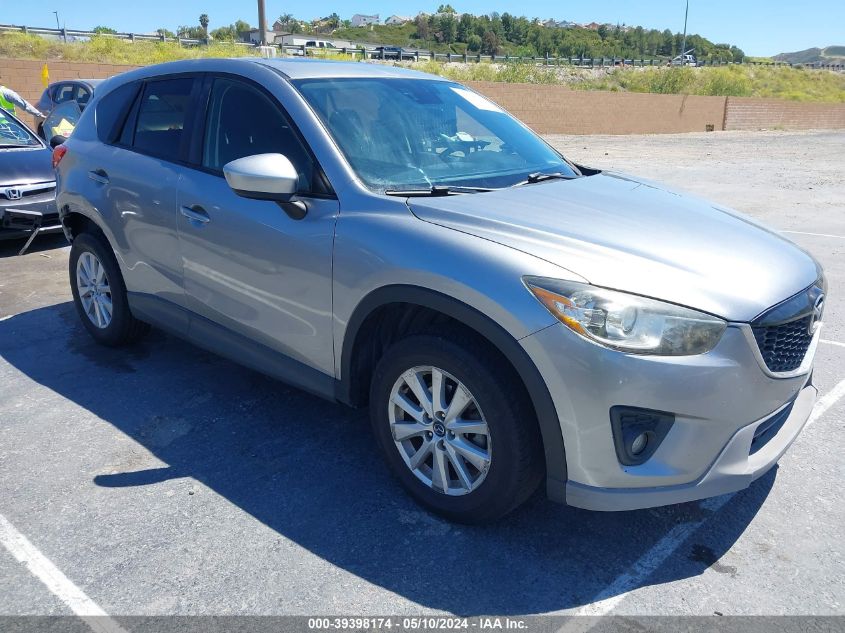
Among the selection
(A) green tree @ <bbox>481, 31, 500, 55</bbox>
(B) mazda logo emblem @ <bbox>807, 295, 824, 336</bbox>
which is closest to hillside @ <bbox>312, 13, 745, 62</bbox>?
(A) green tree @ <bbox>481, 31, 500, 55</bbox>

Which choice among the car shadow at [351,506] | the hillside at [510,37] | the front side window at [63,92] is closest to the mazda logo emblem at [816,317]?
the car shadow at [351,506]

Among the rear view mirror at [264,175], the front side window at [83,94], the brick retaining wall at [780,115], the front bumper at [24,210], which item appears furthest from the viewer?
the brick retaining wall at [780,115]

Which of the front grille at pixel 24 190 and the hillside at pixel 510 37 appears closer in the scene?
the front grille at pixel 24 190

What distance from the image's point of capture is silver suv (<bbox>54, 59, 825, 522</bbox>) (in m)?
2.44

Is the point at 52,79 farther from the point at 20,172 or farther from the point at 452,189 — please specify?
the point at 452,189

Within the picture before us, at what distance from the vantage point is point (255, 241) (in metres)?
3.39

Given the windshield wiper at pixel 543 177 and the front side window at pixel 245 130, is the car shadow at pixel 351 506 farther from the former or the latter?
the windshield wiper at pixel 543 177

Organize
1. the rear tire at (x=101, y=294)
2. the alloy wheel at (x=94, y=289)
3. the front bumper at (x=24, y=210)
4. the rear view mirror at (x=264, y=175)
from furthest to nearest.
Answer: the front bumper at (x=24, y=210) → the alloy wheel at (x=94, y=289) → the rear tire at (x=101, y=294) → the rear view mirror at (x=264, y=175)

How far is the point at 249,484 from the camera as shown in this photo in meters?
3.28

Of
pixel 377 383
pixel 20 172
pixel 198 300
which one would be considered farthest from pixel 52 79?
pixel 377 383

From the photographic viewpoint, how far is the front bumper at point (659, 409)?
238cm

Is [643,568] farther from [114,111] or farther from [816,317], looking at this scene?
[114,111]

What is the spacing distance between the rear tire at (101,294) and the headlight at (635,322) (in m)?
3.25

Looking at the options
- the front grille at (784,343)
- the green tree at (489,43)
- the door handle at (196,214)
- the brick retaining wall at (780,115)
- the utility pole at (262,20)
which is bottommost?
the brick retaining wall at (780,115)
